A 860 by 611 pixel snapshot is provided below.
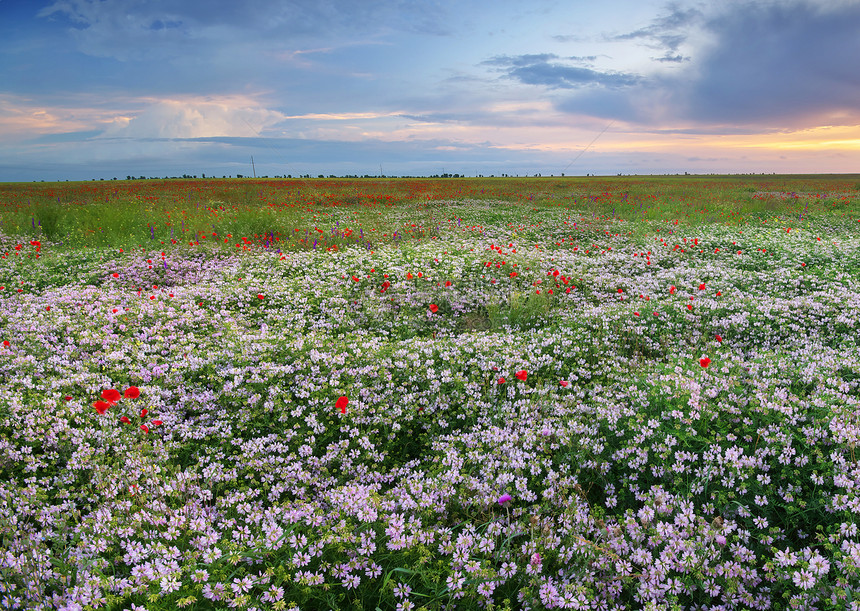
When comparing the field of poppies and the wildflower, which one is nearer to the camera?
the wildflower

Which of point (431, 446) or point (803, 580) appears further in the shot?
point (431, 446)

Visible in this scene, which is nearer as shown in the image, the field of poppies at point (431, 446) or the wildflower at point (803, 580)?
the wildflower at point (803, 580)

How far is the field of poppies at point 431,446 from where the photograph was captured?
2771 millimetres

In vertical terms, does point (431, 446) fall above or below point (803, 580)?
below

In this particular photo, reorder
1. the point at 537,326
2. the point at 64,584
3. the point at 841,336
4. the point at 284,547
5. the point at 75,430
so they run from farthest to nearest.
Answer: the point at 537,326, the point at 841,336, the point at 75,430, the point at 284,547, the point at 64,584

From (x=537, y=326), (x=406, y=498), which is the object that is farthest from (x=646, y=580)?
(x=537, y=326)

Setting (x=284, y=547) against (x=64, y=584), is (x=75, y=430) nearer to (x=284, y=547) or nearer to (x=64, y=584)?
(x=64, y=584)

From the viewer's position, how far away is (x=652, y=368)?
563 centimetres

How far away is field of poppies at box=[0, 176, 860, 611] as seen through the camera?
9.09ft

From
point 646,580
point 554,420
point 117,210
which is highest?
point 117,210

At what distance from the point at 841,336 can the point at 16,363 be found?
11.2 m

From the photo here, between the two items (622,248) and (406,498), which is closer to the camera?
(406,498)

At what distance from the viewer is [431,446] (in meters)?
4.76

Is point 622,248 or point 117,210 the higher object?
point 117,210
